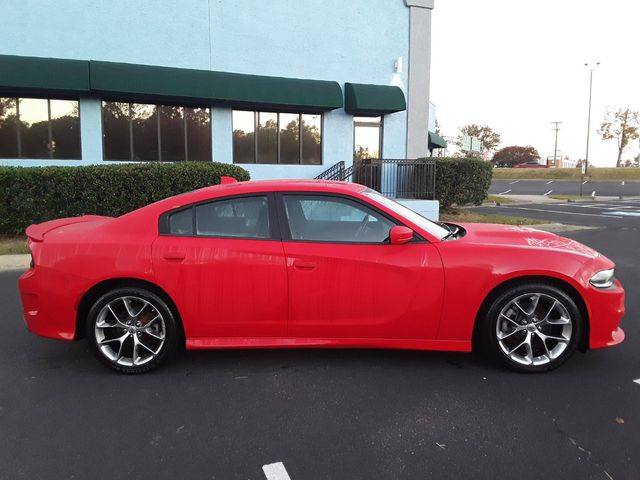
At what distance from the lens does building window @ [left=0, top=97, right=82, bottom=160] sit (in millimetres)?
12836

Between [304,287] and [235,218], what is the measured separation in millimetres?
779

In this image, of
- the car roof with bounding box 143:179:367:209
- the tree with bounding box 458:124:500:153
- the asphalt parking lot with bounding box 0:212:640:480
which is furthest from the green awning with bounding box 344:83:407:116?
the tree with bounding box 458:124:500:153

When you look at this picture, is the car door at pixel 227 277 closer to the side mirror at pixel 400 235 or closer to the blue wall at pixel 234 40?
the side mirror at pixel 400 235

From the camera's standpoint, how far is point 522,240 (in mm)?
4027

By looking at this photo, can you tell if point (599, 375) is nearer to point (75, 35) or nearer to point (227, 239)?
point (227, 239)

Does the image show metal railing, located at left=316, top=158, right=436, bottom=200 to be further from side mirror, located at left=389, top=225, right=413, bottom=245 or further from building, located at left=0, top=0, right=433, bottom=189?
side mirror, located at left=389, top=225, right=413, bottom=245

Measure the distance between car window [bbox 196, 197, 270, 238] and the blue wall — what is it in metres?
10.9

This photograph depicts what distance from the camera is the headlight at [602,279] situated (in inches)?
146

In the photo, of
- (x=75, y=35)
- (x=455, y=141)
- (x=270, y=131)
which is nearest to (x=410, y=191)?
(x=270, y=131)

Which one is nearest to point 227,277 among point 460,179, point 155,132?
point 155,132

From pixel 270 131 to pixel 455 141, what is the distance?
4698cm

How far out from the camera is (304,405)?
11.0 feet

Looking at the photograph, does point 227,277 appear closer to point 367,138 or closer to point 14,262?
point 14,262

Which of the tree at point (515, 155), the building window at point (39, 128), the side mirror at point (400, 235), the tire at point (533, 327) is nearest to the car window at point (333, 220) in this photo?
the side mirror at point (400, 235)
